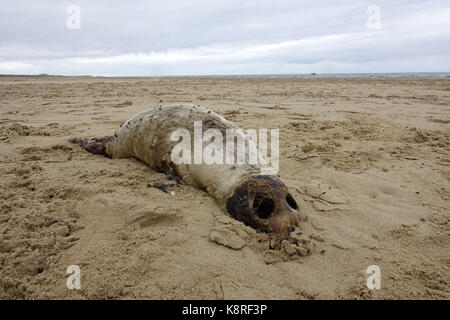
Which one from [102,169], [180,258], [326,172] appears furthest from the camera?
[326,172]

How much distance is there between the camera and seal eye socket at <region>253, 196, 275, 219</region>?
2.42 meters

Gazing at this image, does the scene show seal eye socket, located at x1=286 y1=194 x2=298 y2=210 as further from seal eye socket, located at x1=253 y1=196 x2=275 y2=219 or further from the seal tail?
the seal tail

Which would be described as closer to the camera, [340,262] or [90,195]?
[340,262]

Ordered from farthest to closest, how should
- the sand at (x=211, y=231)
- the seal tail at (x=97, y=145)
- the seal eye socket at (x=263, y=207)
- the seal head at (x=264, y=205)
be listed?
the seal tail at (x=97, y=145) < the seal eye socket at (x=263, y=207) < the seal head at (x=264, y=205) < the sand at (x=211, y=231)

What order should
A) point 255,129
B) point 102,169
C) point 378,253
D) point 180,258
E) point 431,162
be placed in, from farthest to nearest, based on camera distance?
point 255,129, point 431,162, point 102,169, point 378,253, point 180,258

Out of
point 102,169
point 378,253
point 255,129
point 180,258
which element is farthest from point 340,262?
point 255,129

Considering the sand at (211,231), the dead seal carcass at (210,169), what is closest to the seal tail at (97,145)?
the dead seal carcass at (210,169)

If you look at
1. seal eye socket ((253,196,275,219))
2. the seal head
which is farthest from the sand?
seal eye socket ((253,196,275,219))

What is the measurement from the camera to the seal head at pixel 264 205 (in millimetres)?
2299

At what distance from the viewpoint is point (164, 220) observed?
2361mm

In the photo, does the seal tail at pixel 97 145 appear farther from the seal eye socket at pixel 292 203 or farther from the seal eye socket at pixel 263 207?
the seal eye socket at pixel 292 203
